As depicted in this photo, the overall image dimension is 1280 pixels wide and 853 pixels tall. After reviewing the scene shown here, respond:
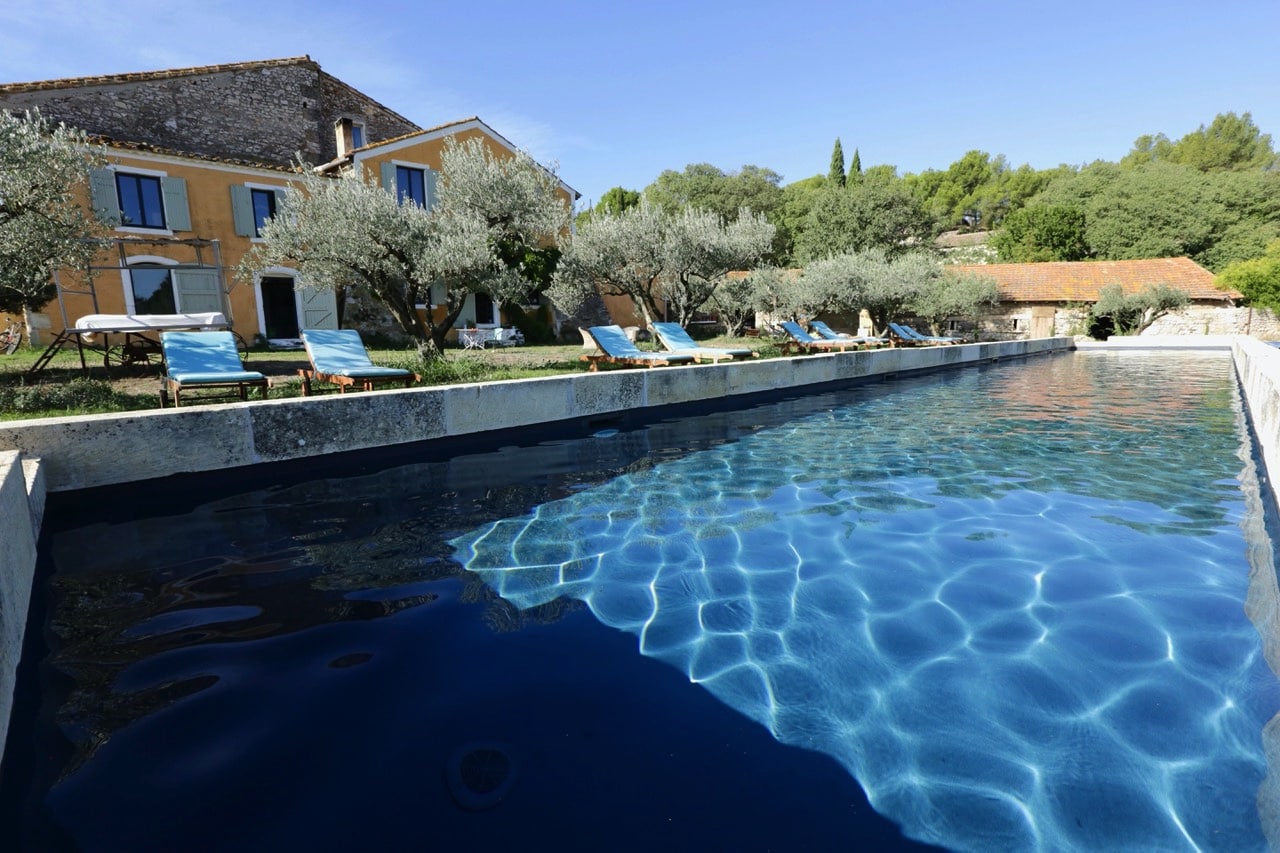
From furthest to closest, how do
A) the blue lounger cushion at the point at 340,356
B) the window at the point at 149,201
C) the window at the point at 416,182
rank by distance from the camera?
the window at the point at 416,182 → the window at the point at 149,201 → the blue lounger cushion at the point at 340,356

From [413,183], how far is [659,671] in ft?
64.6

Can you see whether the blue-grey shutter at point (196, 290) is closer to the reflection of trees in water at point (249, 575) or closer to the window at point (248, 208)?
the window at point (248, 208)

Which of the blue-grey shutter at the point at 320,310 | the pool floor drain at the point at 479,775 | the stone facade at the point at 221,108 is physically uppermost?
the stone facade at the point at 221,108

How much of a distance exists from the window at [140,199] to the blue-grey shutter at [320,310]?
3.75 m

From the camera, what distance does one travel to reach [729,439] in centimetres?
695

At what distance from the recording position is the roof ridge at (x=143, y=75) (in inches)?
591

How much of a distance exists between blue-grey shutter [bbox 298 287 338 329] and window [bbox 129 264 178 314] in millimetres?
2875

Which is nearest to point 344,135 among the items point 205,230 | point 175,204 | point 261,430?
point 205,230

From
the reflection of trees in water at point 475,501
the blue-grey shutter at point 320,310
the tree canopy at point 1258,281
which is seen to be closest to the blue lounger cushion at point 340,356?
the reflection of trees in water at point 475,501

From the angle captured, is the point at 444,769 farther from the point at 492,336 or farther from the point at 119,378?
the point at 492,336

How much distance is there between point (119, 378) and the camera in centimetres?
878

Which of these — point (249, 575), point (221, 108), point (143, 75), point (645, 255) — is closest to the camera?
point (249, 575)

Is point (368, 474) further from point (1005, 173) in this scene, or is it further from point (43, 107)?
point (1005, 173)

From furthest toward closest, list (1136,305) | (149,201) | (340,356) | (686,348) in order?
(1136,305)
(149,201)
(686,348)
(340,356)
